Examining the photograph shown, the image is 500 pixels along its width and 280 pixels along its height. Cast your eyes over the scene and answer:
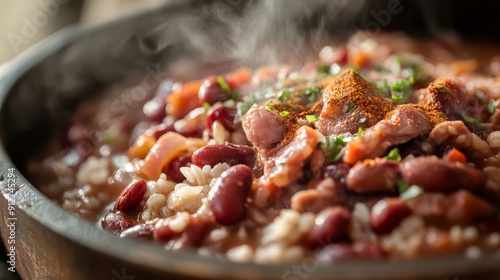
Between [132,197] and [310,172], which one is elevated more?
[310,172]

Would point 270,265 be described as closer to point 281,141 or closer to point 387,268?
point 387,268

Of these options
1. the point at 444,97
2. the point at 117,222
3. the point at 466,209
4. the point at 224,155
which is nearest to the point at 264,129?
the point at 224,155

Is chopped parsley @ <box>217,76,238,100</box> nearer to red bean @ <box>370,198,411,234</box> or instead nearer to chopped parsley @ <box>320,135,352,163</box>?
chopped parsley @ <box>320,135,352,163</box>

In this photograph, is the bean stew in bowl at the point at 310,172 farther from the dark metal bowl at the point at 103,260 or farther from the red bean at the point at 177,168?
the dark metal bowl at the point at 103,260

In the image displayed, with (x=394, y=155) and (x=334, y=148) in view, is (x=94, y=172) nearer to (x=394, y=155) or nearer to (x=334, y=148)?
(x=334, y=148)

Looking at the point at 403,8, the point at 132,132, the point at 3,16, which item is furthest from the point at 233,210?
the point at 3,16

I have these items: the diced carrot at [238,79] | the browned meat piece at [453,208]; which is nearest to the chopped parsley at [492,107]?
the browned meat piece at [453,208]
